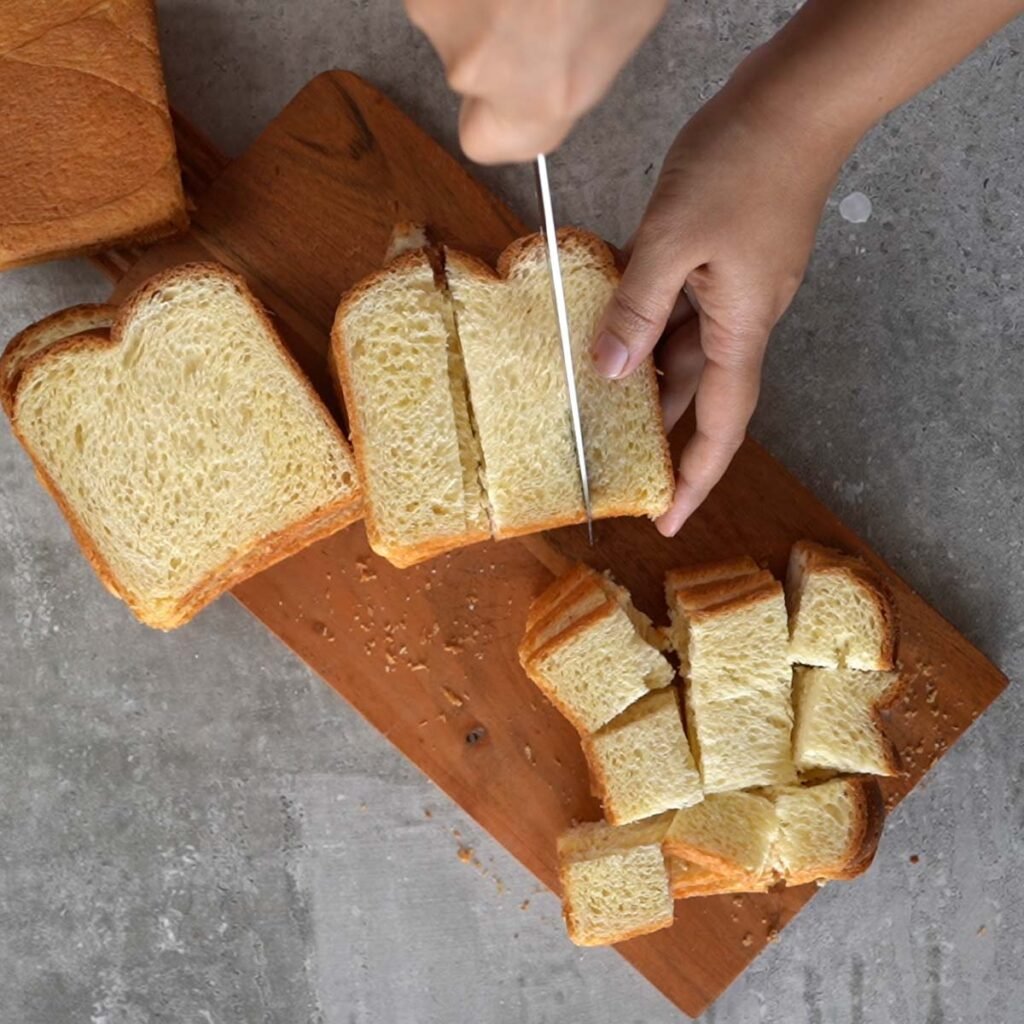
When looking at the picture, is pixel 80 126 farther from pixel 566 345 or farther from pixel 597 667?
→ pixel 597 667

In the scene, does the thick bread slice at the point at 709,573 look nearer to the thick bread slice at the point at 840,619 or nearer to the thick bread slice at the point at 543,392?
the thick bread slice at the point at 840,619

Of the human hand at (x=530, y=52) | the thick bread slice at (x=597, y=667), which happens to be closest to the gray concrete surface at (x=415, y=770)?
the thick bread slice at (x=597, y=667)

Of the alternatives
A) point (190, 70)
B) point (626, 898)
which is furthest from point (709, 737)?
point (190, 70)

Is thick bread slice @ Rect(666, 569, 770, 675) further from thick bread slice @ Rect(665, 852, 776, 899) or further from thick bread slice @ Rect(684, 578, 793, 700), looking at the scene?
thick bread slice @ Rect(665, 852, 776, 899)

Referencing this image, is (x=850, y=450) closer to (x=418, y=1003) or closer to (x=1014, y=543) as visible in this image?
(x=1014, y=543)

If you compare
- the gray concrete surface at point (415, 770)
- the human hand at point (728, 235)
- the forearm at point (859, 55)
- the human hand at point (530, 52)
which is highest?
the human hand at point (530, 52)

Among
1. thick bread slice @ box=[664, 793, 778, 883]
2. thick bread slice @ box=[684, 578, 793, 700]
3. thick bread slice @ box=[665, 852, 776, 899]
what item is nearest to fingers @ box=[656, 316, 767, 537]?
thick bread slice @ box=[684, 578, 793, 700]
